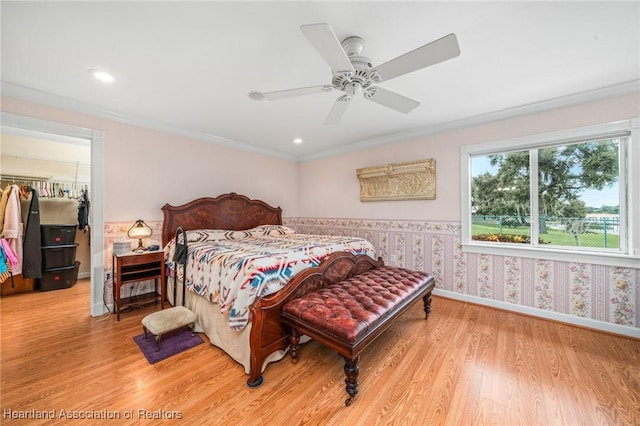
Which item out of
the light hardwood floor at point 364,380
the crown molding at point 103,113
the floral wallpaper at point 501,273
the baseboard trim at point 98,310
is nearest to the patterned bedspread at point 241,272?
the light hardwood floor at point 364,380

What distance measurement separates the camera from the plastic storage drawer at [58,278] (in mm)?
3566

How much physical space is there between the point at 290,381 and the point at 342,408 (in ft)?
1.40

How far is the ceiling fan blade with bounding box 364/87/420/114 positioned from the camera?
6.11 ft

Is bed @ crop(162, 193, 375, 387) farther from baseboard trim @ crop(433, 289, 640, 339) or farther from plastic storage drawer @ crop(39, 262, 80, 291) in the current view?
plastic storage drawer @ crop(39, 262, 80, 291)

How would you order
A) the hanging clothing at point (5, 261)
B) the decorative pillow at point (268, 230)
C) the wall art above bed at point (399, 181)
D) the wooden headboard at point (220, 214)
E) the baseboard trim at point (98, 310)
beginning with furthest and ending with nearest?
1. the decorative pillow at point (268, 230)
2. the wall art above bed at point (399, 181)
3. the wooden headboard at point (220, 214)
4. the baseboard trim at point (98, 310)
5. the hanging clothing at point (5, 261)

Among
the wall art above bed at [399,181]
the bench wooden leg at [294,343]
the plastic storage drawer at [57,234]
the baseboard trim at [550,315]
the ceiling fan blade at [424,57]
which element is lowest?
the baseboard trim at [550,315]

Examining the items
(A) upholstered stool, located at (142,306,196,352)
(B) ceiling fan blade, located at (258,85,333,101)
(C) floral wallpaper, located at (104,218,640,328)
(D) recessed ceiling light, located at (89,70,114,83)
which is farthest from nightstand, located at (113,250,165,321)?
(B) ceiling fan blade, located at (258,85,333,101)

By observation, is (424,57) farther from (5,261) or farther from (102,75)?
(5,261)

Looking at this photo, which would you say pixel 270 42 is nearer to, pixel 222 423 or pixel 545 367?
pixel 222 423

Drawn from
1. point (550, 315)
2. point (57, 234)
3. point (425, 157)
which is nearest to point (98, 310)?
point (57, 234)

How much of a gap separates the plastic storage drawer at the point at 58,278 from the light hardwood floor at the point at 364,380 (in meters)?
1.38

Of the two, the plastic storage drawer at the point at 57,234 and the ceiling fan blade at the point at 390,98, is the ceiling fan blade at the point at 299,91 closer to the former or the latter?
the ceiling fan blade at the point at 390,98

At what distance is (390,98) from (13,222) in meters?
4.94

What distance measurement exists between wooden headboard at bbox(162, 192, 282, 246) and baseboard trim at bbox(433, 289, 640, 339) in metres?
3.20
